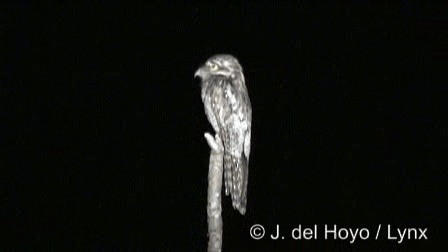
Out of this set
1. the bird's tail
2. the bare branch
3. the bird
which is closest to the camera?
the bare branch

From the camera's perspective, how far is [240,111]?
2854 mm

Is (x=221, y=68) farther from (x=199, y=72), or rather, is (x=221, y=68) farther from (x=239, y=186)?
(x=239, y=186)

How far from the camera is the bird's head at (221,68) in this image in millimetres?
2816

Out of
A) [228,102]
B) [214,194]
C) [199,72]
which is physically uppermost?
[199,72]

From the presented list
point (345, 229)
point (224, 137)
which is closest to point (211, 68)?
point (224, 137)

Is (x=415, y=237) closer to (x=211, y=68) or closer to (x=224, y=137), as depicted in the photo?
(x=224, y=137)

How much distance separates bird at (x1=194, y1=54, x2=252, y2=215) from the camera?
2830 millimetres

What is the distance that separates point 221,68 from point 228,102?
183mm

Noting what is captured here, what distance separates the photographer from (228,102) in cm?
285

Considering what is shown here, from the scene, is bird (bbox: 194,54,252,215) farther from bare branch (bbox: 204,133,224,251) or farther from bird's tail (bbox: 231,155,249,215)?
bare branch (bbox: 204,133,224,251)

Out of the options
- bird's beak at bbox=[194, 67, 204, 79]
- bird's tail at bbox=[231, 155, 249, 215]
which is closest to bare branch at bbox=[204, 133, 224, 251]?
bird's tail at bbox=[231, 155, 249, 215]

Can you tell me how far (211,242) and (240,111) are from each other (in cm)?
70

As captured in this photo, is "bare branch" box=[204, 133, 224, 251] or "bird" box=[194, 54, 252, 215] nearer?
"bare branch" box=[204, 133, 224, 251]

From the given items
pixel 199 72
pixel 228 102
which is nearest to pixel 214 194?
pixel 228 102
